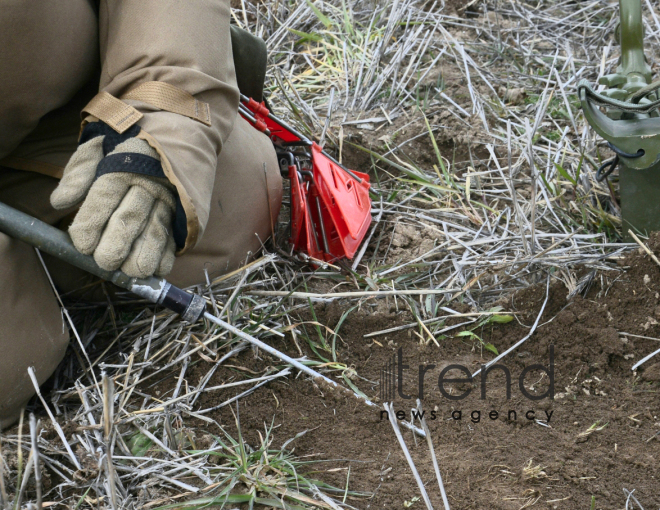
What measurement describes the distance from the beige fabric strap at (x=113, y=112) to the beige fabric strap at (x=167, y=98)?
0.17ft

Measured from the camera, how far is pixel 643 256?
69.5 inches

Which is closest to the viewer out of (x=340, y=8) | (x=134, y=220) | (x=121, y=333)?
(x=134, y=220)

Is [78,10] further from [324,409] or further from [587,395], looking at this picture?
[587,395]

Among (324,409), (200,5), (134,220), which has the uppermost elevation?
(200,5)

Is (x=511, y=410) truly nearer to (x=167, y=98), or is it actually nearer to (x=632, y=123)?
(x=632, y=123)

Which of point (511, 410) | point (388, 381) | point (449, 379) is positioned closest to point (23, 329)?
point (388, 381)

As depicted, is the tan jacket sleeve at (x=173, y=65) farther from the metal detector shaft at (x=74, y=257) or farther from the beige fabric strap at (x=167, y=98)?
the metal detector shaft at (x=74, y=257)

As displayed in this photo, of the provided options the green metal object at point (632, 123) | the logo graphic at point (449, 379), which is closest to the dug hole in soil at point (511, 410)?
the logo graphic at point (449, 379)

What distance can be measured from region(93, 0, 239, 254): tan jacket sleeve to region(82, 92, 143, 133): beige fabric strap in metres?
0.03

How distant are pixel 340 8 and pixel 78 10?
2110mm

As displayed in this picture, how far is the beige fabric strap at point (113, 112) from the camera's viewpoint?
1417 millimetres

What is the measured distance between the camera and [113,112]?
4.73ft

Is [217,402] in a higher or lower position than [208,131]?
lower

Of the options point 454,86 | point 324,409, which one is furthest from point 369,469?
point 454,86
